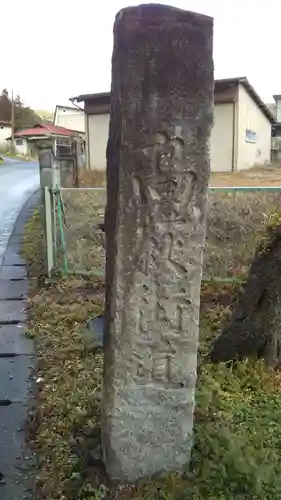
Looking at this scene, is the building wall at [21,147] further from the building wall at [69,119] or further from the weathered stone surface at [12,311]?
the weathered stone surface at [12,311]

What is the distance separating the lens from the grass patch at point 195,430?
237 centimetres

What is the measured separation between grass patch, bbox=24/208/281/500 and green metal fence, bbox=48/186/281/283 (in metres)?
1.36

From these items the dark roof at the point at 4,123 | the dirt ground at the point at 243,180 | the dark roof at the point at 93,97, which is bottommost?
the dirt ground at the point at 243,180

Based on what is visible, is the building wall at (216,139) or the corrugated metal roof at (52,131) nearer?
the building wall at (216,139)

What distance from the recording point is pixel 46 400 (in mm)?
3373

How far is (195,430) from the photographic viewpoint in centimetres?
272

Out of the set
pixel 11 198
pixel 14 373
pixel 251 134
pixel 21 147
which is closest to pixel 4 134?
pixel 21 147

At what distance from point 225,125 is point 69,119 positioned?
24091 mm

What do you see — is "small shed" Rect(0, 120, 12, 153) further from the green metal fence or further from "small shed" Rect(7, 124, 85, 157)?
the green metal fence

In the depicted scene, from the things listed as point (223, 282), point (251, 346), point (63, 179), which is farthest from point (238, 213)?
point (63, 179)

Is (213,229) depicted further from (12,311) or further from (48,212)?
(12,311)

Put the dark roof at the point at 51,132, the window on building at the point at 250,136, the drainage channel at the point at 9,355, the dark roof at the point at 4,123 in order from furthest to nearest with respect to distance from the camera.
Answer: the dark roof at the point at 4,123 → the dark roof at the point at 51,132 → the window on building at the point at 250,136 → the drainage channel at the point at 9,355

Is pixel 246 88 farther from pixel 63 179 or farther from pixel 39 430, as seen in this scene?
pixel 39 430

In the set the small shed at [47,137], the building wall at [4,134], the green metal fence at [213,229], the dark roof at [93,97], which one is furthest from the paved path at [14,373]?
the building wall at [4,134]
